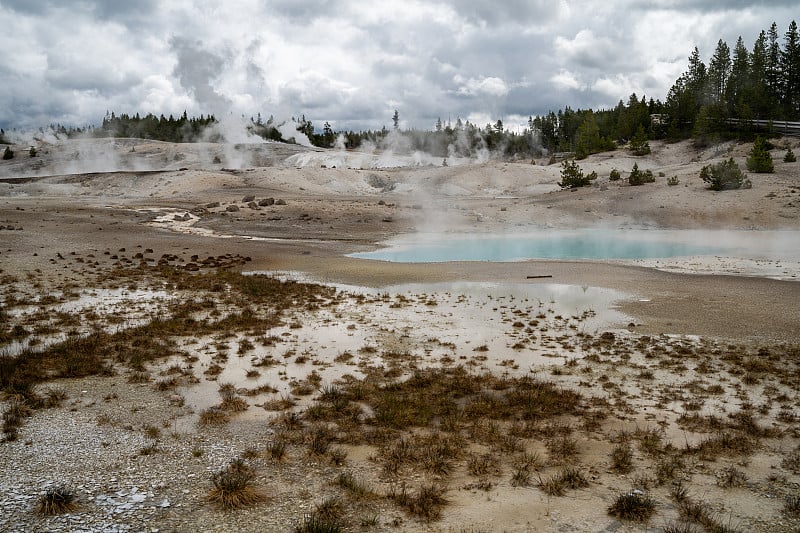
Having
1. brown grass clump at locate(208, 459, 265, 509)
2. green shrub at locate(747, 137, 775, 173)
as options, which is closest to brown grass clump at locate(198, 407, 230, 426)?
brown grass clump at locate(208, 459, 265, 509)

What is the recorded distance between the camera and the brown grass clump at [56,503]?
5691 mm

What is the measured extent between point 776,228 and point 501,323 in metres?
30.3

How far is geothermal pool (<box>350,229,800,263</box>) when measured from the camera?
27.9 meters

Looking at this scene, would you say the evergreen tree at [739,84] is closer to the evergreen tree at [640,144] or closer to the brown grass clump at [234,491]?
the evergreen tree at [640,144]

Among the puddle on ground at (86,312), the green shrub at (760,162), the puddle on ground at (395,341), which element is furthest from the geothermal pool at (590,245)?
the green shrub at (760,162)

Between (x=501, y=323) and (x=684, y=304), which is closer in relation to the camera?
(x=501, y=323)

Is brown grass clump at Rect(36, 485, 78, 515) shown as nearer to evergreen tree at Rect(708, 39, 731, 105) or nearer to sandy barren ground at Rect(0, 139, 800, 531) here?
sandy barren ground at Rect(0, 139, 800, 531)

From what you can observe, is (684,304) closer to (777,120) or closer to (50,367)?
(50,367)

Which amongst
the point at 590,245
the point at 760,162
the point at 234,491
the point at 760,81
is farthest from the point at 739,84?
the point at 234,491

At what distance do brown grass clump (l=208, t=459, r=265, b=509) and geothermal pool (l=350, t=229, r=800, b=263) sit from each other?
2089 centimetres

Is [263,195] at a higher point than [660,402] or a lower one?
higher

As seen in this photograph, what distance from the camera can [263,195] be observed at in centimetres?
5081

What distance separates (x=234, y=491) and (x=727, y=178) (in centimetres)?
4702

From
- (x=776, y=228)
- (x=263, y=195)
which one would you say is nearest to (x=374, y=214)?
(x=263, y=195)
